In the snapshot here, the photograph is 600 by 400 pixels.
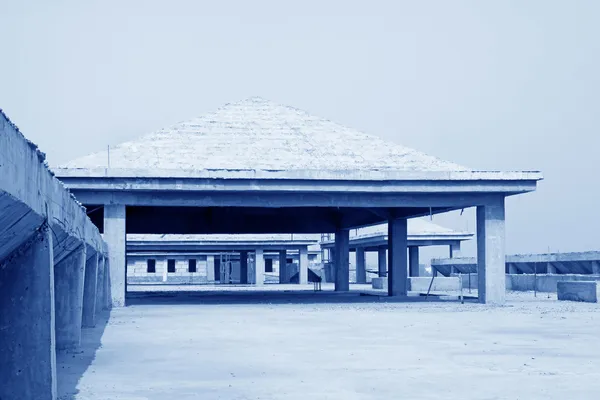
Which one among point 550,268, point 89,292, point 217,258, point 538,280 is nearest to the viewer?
point 89,292

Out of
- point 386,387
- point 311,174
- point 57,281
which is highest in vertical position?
point 311,174

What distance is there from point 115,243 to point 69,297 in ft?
47.7

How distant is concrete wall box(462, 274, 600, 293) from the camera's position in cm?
4438

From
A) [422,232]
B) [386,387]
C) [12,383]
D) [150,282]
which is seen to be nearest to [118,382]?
[12,383]

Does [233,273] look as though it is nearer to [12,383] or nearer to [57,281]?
[57,281]

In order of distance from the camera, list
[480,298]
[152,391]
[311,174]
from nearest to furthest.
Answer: [152,391] < [311,174] < [480,298]

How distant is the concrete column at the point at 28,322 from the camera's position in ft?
29.0

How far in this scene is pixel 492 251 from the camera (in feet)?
103

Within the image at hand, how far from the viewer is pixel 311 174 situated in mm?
29312

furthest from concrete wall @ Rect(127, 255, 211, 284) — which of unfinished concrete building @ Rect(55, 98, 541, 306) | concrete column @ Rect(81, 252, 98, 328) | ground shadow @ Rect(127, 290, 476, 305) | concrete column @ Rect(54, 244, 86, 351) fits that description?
concrete column @ Rect(54, 244, 86, 351)

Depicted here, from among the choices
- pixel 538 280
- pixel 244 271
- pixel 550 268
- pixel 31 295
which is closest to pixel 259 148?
pixel 538 280

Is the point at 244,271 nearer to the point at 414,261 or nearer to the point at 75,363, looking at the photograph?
the point at 414,261

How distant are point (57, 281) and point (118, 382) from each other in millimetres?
4307

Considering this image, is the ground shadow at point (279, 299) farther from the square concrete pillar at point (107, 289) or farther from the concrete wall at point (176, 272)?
the concrete wall at point (176, 272)
